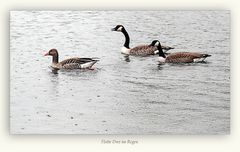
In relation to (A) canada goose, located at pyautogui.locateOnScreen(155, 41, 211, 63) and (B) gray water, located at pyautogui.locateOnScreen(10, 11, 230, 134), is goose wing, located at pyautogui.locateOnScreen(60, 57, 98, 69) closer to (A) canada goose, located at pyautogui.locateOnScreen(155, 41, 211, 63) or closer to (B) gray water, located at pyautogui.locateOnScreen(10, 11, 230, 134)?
(B) gray water, located at pyautogui.locateOnScreen(10, 11, 230, 134)

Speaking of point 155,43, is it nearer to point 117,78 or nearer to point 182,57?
point 182,57

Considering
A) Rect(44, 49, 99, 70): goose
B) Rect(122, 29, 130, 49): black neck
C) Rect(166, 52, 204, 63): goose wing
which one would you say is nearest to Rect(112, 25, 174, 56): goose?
Rect(122, 29, 130, 49): black neck

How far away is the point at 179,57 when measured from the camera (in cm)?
285

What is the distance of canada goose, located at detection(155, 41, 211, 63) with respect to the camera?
2838mm

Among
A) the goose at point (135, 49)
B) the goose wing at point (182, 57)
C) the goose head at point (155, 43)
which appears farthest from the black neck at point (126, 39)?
the goose wing at point (182, 57)

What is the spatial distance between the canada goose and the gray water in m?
0.03

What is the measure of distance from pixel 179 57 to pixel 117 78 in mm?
419

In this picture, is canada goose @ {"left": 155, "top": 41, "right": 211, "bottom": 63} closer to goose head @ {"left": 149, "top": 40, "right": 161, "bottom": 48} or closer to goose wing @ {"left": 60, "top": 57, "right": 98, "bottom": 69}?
goose head @ {"left": 149, "top": 40, "right": 161, "bottom": 48}

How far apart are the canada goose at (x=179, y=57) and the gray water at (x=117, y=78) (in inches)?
1.2

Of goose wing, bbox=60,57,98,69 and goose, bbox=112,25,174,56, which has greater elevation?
goose, bbox=112,25,174,56

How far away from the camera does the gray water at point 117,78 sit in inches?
111

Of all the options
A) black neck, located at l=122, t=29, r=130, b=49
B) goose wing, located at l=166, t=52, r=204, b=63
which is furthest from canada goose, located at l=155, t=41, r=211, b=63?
black neck, located at l=122, t=29, r=130, b=49

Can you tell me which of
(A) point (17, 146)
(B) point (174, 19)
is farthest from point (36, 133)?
(B) point (174, 19)

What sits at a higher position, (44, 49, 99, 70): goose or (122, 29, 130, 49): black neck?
(122, 29, 130, 49): black neck
